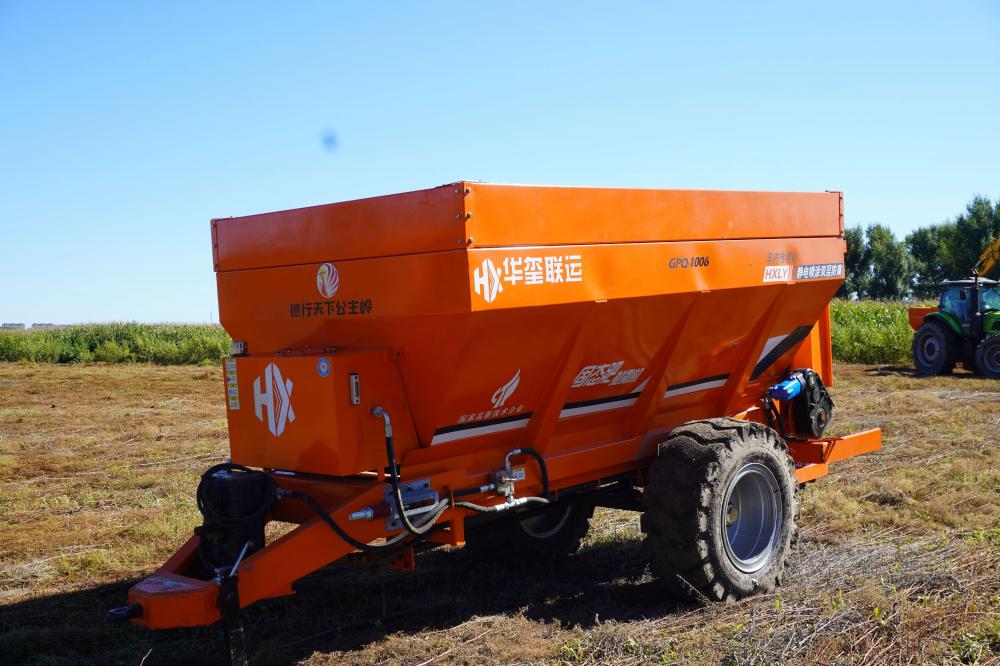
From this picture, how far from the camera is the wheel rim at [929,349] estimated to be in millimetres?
16922

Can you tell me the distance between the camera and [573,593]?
5.30m

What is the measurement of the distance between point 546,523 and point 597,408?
142 cm

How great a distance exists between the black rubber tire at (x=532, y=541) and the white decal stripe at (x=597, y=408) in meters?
0.96

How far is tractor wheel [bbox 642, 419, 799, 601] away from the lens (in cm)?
478

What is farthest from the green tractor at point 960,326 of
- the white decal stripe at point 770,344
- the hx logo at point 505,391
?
the hx logo at point 505,391

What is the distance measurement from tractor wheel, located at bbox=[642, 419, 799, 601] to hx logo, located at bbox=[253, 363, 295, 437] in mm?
2058

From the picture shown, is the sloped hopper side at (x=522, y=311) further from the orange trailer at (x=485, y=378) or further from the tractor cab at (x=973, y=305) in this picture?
the tractor cab at (x=973, y=305)

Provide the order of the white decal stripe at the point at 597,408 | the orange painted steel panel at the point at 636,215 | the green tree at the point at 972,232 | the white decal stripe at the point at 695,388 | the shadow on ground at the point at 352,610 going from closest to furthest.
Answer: the orange painted steel panel at the point at 636,215 < the shadow on ground at the point at 352,610 < the white decal stripe at the point at 597,408 < the white decal stripe at the point at 695,388 < the green tree at the point at 972,232

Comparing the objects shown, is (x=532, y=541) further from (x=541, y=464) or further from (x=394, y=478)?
(x=394, y=478)

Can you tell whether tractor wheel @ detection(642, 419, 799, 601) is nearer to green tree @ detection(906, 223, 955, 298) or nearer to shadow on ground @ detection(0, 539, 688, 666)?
shadow on ground @ detection(0, 539, 688, 666)

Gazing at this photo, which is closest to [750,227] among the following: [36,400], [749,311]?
[749,311]

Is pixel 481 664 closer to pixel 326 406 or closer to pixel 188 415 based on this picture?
pixel 326 406

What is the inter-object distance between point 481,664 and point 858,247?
52793 mm

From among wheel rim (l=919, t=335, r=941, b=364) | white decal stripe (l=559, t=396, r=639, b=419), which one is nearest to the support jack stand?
white decal stripe (l=559, t=396, r=639, b=419)
